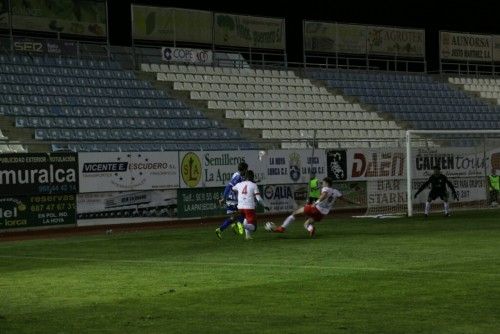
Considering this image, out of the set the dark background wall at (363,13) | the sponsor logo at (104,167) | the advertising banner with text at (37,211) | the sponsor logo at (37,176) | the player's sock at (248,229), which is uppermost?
the dark background wall at (363,13)

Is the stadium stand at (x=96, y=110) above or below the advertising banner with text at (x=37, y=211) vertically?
above

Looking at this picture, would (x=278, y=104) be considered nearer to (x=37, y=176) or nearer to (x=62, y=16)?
(x=62, y=16)

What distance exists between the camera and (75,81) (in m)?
37.8

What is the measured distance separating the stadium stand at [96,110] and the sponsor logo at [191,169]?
517 mm

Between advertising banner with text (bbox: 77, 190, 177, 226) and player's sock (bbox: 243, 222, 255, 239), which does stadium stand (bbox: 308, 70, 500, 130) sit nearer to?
advertising banner with text (bbox: 77, 190, 177, 226)

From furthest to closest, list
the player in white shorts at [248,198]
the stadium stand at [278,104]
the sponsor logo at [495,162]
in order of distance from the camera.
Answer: the stadium stand at [278,104] < the sponsor logo at [495,162] < the player in white shorts at [248,198]

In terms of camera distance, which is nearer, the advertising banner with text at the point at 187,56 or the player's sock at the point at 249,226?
the player's sock at the point at 249,226

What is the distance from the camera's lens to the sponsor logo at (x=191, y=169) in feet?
107

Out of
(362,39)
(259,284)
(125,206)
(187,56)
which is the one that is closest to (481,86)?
(362,39)

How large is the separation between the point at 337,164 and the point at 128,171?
8.50 m

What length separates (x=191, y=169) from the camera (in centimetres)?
3275

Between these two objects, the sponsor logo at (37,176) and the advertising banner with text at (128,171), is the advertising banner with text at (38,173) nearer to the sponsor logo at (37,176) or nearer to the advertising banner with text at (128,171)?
the sponsor logo at (37,176)

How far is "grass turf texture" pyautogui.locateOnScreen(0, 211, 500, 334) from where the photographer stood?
11.4m

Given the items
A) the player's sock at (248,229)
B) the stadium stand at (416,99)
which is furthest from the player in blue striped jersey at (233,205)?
the stadium stand at (416,99)
